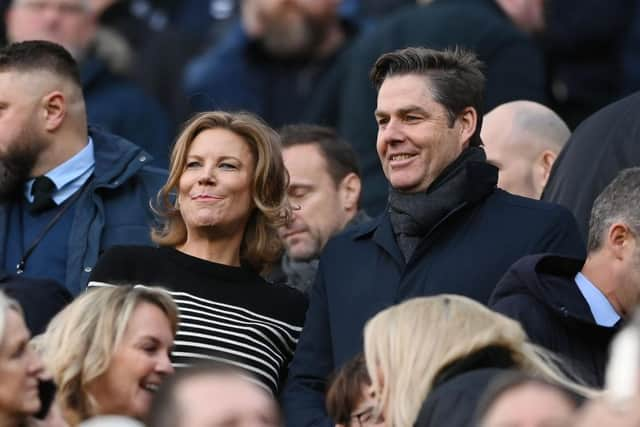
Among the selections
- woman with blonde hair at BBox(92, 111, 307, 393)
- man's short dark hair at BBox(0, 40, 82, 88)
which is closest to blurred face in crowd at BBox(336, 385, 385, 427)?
woman with blonde hair at BBox(92, 111, 307, 393)

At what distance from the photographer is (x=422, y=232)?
7.33 meters

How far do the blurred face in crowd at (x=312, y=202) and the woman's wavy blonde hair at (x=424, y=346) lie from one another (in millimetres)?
2912

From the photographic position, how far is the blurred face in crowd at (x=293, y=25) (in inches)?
484

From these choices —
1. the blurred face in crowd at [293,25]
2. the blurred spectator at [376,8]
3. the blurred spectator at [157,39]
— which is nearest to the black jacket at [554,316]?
the blurred face in crowd at [293,25]

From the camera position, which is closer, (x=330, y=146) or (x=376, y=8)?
(x=330, y=146)

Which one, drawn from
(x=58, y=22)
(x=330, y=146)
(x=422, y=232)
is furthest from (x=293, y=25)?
(x=422, y=232)

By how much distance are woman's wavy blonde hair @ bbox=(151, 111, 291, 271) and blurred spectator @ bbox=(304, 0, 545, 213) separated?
7.40 ft

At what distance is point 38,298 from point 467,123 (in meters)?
1.86

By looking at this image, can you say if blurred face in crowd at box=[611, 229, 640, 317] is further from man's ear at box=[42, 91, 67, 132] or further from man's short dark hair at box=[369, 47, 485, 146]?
man's ear at box=[42, 91, 67, 132]

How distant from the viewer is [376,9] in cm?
1329

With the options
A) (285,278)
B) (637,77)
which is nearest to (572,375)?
(285,278)

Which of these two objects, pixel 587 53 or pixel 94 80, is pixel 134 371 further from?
pixel 587 53

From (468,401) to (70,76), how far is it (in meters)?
4.08

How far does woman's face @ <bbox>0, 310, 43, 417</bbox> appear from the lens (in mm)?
5625
